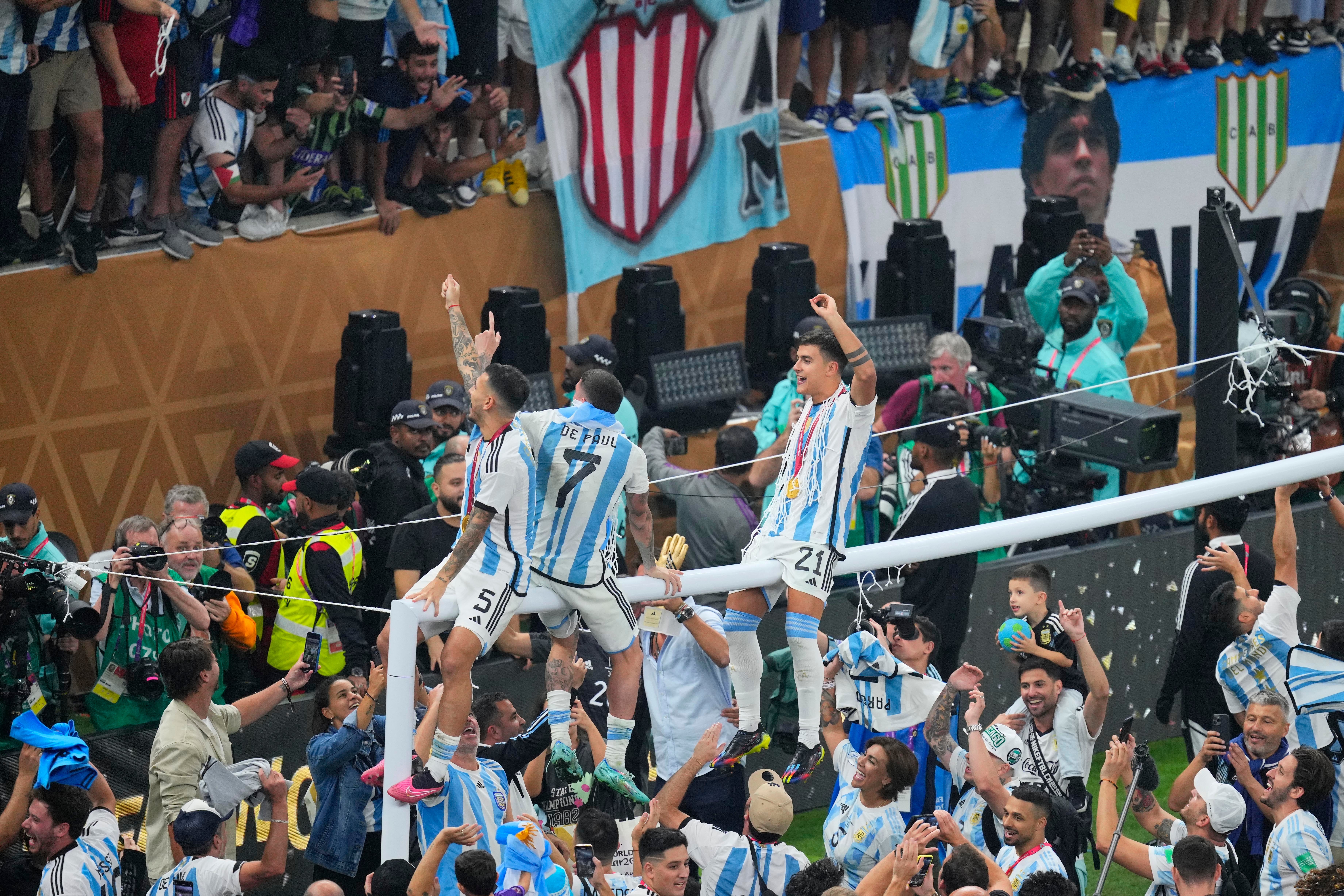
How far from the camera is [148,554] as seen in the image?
27.2 ft

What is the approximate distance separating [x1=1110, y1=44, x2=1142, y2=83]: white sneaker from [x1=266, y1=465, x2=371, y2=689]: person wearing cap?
336 inches

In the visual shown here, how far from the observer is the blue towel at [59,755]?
7.12 metres

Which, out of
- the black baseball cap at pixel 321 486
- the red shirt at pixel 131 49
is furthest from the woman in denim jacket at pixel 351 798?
the red shirt at pixel 131 49

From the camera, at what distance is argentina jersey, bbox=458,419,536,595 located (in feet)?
20.9

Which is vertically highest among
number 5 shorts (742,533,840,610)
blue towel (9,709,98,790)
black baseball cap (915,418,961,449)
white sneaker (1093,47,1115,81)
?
white sneaker (1093,47,1115,81)

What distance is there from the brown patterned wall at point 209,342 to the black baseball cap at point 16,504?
1968 mm

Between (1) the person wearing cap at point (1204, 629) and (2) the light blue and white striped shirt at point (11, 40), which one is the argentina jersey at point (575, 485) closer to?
(1) the person wearing cap at point (1204, 629)

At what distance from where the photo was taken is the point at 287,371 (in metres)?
11.2

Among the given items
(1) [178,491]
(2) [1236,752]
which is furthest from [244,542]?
(2) [1236,752]

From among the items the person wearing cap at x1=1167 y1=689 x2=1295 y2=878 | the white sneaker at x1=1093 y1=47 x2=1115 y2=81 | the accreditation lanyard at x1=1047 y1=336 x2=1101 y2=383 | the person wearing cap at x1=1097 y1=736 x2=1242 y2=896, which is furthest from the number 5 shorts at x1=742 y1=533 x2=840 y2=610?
the white sneaker at x1=1093 y1=47 x2=1115 y2=81

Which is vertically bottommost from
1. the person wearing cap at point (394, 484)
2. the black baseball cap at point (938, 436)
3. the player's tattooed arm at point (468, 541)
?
the person wearing cap at point (394, 484)

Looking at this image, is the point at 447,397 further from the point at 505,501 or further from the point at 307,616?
the point at 505,501

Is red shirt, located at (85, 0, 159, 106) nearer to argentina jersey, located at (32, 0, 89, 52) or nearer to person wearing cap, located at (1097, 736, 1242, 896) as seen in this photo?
argentina jersey, located at (32, 0, 89, 52)

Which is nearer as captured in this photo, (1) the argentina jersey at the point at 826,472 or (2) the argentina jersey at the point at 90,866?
(2) the argentina jersey at the point at 90,866
